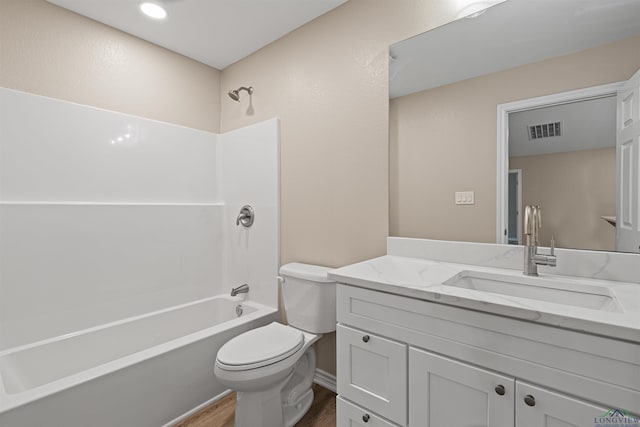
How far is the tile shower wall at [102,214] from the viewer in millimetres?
1693

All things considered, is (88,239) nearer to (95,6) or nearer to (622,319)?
(95,6)

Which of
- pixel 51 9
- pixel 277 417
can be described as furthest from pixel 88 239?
pixel 277 417

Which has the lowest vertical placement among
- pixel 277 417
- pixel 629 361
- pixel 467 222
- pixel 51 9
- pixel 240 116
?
pixel 277 417

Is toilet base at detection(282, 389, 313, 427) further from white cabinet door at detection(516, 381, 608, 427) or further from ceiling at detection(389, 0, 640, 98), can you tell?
ceiling at detection(389, 0, 640, 98)

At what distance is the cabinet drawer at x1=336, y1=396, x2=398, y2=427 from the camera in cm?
Result: 111

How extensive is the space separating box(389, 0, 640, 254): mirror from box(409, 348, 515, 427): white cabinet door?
671 millimetres

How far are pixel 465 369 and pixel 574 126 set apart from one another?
1.04 metres

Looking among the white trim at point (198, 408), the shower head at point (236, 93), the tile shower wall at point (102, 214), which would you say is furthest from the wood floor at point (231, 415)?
the shower head at point (236, 93)

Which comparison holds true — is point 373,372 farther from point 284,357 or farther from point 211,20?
point 211,20

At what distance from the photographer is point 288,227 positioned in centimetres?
219

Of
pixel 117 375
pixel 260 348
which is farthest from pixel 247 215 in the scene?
pixel 117 375

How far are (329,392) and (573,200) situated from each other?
1705mm

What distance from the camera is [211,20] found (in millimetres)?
2008

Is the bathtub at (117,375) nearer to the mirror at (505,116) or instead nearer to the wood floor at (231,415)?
the wood floor at (231,415)
